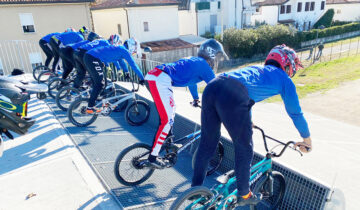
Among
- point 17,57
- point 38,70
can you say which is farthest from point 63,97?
point 17,57

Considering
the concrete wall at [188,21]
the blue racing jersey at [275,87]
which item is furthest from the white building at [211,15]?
the blue racing jersey at [275,87]

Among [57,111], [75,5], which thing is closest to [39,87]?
[57,111]

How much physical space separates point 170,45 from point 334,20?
144 feet

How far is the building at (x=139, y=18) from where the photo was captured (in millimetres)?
27505

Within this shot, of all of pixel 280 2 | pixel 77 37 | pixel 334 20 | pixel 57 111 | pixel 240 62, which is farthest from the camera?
pixel 334 20

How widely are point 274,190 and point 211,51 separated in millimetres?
1903

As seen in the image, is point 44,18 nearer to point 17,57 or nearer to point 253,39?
point 17,57

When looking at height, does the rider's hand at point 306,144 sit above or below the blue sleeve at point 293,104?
below

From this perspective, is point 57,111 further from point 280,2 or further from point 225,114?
point 280,2

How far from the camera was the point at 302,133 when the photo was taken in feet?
8.46

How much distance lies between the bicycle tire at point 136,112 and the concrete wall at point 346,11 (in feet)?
210

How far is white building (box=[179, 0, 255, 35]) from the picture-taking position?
39312 millimetres

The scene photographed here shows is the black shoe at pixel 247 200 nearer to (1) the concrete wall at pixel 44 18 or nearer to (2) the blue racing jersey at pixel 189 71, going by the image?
(2) the blue racing jersey at pixel 189 71

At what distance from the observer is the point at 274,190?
3191 mm
